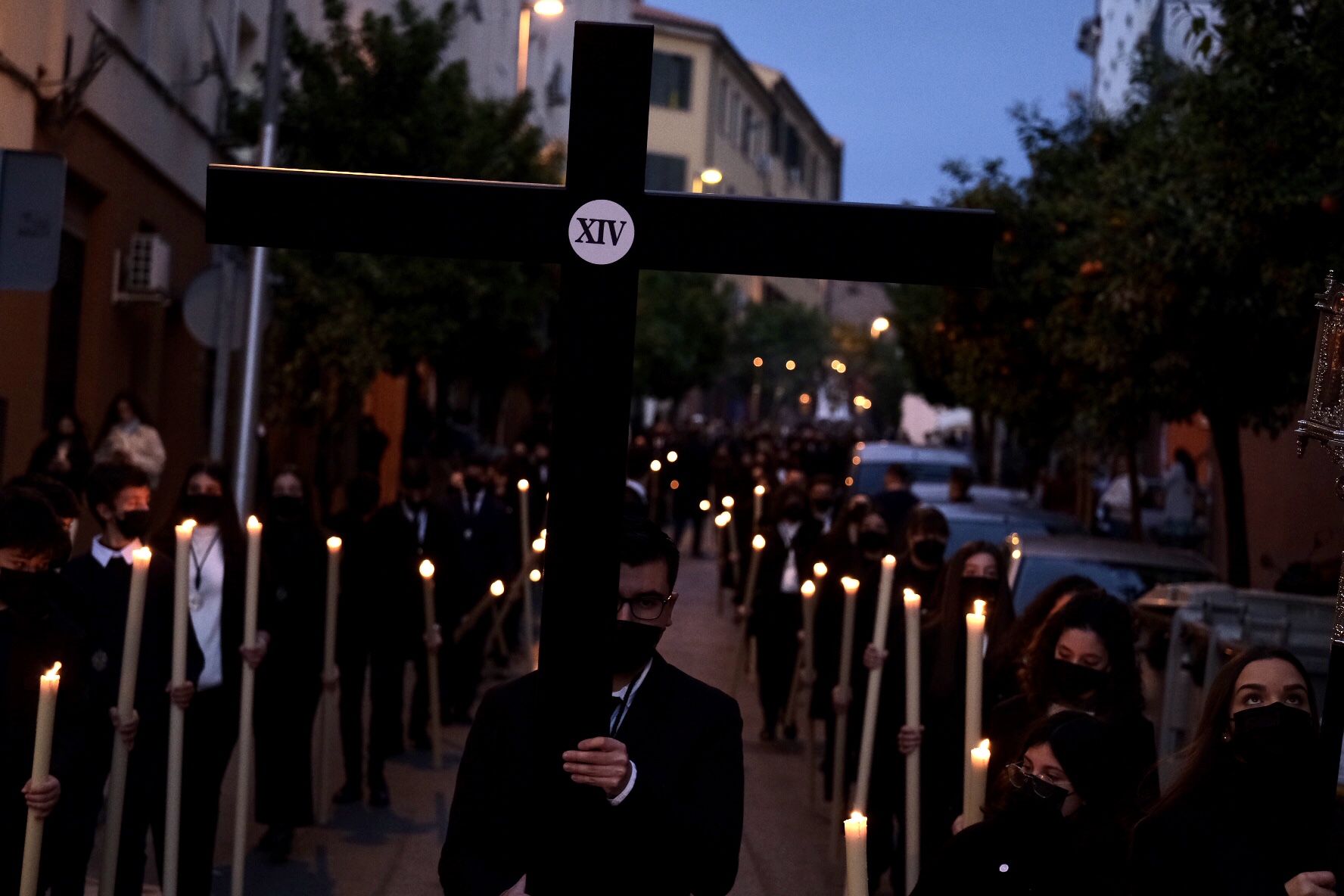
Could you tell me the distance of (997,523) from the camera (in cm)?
1462

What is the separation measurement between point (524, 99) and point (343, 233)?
22.8 metres

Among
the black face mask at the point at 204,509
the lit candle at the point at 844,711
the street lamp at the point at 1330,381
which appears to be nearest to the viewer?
the street lamp at the point at 1330,381

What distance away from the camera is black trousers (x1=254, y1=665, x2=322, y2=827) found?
9.48m

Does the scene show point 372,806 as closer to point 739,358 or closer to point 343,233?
point 343,233

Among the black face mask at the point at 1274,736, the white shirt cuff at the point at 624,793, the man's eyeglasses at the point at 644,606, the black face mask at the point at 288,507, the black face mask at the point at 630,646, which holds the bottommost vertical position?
the white shirt cuff at the point at 624,793

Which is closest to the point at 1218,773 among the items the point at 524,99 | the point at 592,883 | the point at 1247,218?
the point at 592,883

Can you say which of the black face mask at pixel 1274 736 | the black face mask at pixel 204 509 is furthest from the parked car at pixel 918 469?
the black face mask at pixel 1274 736

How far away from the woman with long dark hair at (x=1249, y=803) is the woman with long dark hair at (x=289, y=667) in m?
5.66

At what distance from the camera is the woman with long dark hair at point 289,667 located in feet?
31.2

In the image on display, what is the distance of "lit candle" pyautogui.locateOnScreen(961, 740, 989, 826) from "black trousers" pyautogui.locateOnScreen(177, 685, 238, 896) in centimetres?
376

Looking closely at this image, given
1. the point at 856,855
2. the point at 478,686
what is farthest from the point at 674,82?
the point at 856,855

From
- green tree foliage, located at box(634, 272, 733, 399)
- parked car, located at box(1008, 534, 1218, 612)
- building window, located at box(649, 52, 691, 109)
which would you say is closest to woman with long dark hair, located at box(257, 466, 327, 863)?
parked car, located at box(1008, 534, 1218, 612)

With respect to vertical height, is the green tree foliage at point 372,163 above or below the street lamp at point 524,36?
below

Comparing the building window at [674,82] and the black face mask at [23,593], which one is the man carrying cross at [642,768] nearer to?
the black face mask at [23,593]
